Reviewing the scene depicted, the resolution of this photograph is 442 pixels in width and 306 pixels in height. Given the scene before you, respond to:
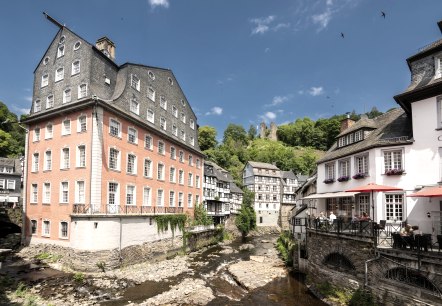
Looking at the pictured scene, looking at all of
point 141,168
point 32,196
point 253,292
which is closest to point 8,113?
point 32,196

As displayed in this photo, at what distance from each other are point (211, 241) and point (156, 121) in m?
17.6

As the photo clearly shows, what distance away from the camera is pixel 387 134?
1858 cm

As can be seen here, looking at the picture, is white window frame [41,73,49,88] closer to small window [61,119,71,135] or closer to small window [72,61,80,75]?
small window [72,61,80,75]

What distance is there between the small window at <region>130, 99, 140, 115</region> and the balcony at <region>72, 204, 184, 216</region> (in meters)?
9.36

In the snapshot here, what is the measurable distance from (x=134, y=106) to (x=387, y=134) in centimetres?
2225

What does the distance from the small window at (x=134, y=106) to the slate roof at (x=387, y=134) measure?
1890 cm

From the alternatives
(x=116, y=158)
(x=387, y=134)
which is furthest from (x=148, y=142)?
(x=387, y=134)

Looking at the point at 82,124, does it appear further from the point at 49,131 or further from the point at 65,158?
the point at 49,131

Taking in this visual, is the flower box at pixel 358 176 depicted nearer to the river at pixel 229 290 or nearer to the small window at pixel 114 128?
the river at pixel 229 290

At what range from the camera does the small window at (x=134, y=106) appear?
27025 mm

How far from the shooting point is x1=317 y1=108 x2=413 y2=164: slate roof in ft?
57.4

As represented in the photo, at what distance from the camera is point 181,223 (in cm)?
3061

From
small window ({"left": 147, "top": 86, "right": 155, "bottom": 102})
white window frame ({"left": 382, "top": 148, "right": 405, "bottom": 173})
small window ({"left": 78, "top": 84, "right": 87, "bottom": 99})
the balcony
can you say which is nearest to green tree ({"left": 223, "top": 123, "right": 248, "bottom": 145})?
small window ({"left": 147, "top": 86, "right": 155, "bottom": 102})

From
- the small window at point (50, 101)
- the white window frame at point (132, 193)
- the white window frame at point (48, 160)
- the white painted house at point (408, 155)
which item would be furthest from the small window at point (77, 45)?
the white painted house at point (408, 155)
